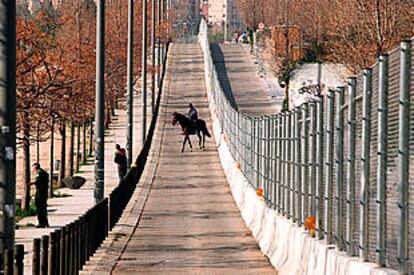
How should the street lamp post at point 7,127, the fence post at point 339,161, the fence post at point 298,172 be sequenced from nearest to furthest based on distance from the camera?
1. the street lamp post at point 7,127
2. the fence post at point 339,161
3. the fence post at point 298,172

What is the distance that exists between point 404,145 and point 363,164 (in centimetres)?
221

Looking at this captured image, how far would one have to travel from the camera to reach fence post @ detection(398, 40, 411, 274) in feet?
39.4

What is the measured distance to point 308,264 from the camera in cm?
1747

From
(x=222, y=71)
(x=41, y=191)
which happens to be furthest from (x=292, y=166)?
(x=222, y=71)

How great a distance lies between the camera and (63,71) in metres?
45.6

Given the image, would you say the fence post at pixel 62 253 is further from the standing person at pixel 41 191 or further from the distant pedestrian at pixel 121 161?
the distant pedestrian at pixel 121 161

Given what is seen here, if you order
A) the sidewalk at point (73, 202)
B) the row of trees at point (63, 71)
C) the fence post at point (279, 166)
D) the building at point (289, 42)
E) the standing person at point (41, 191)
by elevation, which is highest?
the building at point (289, 42)

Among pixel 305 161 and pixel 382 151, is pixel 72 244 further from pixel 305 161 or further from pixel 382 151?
pixel 382 151

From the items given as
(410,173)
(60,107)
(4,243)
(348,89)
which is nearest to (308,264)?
(348,89)

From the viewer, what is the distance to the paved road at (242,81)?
9231 centimetres

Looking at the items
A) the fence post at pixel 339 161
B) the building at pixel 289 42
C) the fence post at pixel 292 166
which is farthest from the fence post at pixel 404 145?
the building at pixel 289 42

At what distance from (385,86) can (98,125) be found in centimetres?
2037

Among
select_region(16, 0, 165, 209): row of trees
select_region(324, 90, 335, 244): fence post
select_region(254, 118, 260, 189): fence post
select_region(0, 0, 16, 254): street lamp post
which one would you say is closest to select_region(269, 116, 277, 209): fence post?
select_region(254, 118, 260, 189): fence post

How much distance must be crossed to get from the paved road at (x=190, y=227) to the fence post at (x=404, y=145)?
10047 mm
